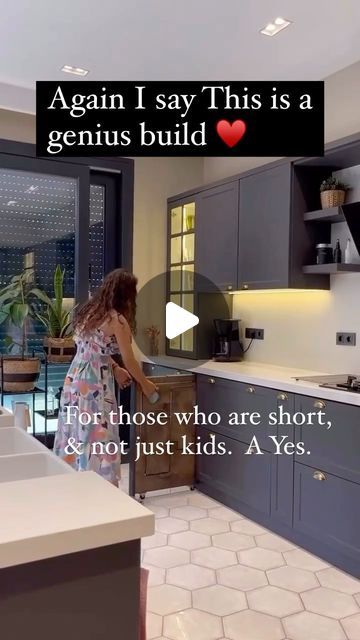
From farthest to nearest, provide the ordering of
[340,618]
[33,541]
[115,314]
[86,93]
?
1. [86,93]
2. [115,314]
3. [340,618]
4. [33,541]

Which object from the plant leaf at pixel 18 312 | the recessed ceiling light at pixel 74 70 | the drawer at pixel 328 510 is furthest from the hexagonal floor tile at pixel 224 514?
the recessed ceiling light at pixel 74 70

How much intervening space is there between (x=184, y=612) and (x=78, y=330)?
4.60 feet

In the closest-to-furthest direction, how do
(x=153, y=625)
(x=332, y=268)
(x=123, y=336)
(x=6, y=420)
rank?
(x=6, y=420) → (x=153, y=625) → (x=123, y=336) → (x=332, y=268)

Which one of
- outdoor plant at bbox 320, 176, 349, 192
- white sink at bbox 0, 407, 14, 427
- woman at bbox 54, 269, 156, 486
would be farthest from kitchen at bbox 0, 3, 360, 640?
woman at bbox 54, 269, 156, 486

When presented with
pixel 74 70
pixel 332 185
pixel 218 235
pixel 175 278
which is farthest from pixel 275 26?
pixel 175 278

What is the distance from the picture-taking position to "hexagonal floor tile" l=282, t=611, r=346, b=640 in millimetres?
2072

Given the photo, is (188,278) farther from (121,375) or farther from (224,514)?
(224,514)

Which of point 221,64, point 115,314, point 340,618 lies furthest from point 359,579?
point 221,64

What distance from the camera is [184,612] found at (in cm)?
222

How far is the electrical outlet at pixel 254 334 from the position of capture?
3.92 meters

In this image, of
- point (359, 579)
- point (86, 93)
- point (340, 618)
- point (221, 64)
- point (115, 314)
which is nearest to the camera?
point (340, 618)

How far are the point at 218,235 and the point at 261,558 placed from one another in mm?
2147

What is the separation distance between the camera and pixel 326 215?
3.09 meters

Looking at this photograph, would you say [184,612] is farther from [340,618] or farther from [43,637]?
[43,637]
